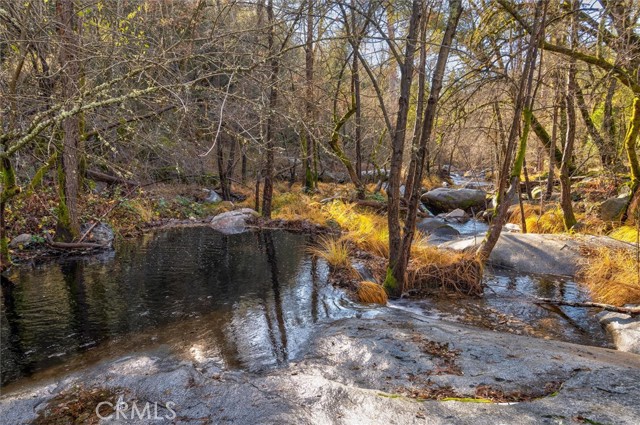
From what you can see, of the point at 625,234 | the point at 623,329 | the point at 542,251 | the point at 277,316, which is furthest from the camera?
the point at 625,234

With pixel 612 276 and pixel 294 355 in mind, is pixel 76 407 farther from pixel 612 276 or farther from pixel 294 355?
pixel 612 276

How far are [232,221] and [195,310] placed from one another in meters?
6.92

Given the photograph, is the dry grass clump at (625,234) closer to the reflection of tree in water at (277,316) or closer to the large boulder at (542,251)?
the large boulder at (542,251)

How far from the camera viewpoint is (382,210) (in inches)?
525

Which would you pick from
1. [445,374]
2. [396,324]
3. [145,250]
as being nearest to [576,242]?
[396,324]

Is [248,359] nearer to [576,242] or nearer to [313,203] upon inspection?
[576,242]

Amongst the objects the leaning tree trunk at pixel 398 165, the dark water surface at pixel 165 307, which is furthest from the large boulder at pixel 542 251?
the dark water surface at pixel 165 307

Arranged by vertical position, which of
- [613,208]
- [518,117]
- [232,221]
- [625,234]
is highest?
[518,117]

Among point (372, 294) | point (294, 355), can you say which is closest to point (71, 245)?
point (372, 294)

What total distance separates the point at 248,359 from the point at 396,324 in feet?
5.25

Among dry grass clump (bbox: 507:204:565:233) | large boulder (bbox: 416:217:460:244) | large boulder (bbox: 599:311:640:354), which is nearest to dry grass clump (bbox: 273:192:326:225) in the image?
large boulder (bbox: 416:217:460:244)

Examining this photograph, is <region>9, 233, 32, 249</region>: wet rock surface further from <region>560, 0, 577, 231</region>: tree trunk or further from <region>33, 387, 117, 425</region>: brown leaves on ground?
<region>560, 0, 577, 231</region>: tree trunk

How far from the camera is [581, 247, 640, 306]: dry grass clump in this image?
543 cm

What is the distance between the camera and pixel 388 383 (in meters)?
3.24
